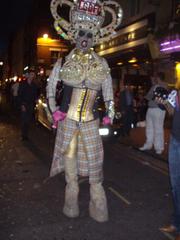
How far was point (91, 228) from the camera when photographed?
15.9 ft

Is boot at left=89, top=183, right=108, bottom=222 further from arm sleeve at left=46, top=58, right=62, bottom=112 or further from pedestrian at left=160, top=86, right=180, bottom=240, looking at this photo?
arm sleeve at left=46, top=58, right=62, bottom=112

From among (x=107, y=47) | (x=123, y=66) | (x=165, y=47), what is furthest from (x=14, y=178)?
(x=107, y=47)

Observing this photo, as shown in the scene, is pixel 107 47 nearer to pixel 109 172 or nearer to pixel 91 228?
pixel 109 172

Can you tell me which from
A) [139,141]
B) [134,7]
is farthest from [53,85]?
[134,7]

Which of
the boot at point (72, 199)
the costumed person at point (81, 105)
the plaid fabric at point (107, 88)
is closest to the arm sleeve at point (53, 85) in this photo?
the costumed person at point (81, 105)

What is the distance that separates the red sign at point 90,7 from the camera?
5.12 metres

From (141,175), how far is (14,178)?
2338 mm

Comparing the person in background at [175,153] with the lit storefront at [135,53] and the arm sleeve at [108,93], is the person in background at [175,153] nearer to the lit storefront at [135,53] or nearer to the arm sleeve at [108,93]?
the arm sleeve at [108,93]

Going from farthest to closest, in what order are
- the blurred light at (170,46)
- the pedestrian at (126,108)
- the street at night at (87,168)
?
1. the blurred light at (170,46)
2. the pedestrian at (126,108)
3. the street at night at (87,168)

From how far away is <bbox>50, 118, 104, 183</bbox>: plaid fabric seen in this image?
201 inches

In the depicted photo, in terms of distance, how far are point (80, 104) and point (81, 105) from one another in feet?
0.06

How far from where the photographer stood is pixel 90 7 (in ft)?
16.9

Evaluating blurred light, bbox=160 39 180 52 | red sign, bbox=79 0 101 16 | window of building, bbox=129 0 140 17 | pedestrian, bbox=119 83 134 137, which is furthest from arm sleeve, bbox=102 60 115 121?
window of building, bbox=129 0 140 17

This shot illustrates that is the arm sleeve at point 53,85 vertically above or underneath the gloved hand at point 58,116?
above
